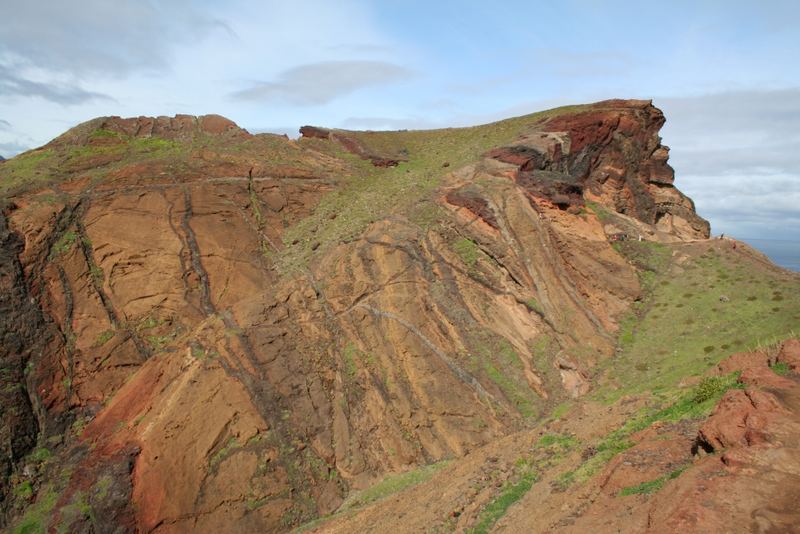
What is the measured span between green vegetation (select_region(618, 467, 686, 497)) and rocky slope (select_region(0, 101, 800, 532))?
153cm

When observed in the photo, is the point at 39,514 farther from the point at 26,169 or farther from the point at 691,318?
the point at 691,318

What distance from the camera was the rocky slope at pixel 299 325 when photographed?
18.2m

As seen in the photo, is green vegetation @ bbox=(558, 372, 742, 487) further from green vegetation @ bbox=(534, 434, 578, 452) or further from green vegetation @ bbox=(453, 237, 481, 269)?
green vegetation @ bbox=(453, 237, 481, 269)

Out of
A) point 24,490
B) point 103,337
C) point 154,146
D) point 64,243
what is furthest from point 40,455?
point 154,146

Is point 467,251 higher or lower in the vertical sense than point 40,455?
higher

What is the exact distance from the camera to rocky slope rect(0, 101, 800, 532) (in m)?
18.2

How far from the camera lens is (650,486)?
1036 cm

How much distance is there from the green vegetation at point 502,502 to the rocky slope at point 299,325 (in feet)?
0.58

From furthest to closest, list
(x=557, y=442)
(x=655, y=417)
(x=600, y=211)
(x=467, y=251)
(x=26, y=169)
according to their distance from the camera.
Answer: (x=600, y=211), (x=26, y=169), (x=467, y=251), (x=557, y=442), (x=655, y=417)

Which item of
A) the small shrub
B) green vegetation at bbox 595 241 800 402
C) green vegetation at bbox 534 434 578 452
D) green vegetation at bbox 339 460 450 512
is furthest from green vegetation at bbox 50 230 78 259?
the small shrub

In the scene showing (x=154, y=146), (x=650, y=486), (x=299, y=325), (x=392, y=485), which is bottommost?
(x=392, y=485)

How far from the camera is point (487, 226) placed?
26203 millimetres

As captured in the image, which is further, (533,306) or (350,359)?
(533,306)

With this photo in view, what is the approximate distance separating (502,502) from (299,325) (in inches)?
464
